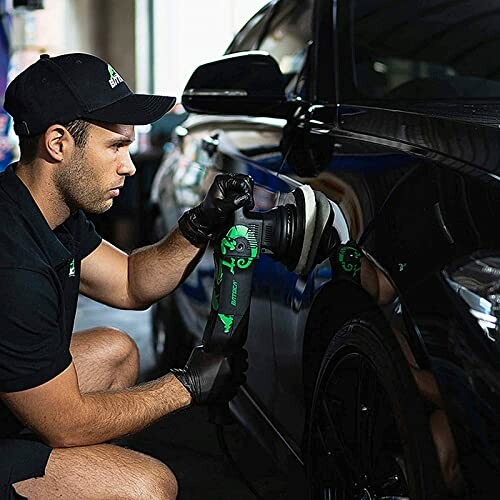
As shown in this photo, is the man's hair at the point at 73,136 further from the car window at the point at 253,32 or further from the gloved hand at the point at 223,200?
the car window at the point at 253,32

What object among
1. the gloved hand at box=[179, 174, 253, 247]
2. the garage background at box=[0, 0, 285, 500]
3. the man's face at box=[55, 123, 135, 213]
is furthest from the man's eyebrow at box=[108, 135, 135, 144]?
the garage background at box=[0, 0, 285, 500]

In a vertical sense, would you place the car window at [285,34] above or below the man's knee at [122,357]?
above

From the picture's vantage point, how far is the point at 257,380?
8.74 ft

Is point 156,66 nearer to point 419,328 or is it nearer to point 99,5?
point 99,5

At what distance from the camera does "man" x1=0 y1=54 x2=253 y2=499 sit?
2029 mm

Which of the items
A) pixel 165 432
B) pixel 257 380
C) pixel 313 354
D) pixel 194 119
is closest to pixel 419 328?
pixel 313 354

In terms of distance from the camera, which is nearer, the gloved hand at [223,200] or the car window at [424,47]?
the gloved hand at [223,200]

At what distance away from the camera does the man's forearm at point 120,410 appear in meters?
2.13

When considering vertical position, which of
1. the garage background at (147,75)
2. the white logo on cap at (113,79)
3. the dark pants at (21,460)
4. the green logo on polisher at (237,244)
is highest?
the white logo on cap at (113,79)

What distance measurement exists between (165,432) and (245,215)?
1.49 metres

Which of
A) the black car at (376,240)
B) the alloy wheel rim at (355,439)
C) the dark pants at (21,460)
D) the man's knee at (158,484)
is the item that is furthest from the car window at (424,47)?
the dark pants at (21,460)

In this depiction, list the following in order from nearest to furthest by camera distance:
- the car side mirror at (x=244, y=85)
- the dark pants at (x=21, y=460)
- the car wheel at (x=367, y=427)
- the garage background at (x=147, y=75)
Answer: the car wheel at (x=367, y=427), the dark pants at (x=21, y=460), the car side mirror at (x=244, y=85), the garage background at (x=147, y=75)

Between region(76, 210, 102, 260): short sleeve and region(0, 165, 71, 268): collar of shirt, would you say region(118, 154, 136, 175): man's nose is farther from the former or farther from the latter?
region(76, 210, 102, 260): short sleeve

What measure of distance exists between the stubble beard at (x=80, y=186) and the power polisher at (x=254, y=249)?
0.90 ft
